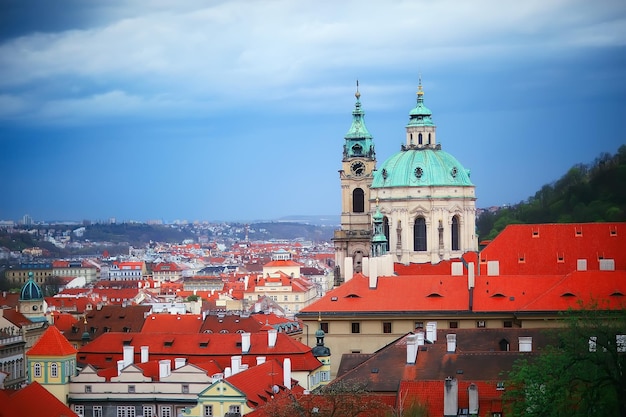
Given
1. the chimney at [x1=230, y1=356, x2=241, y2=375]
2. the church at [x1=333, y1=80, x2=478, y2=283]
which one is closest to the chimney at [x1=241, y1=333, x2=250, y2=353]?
the chimney at [x1=230, y1=356, x2=241, y2=375]

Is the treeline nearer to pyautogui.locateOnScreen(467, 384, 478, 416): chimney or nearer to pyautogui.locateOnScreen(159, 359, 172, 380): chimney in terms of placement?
pyautogui.locateOnScreen(159, 359, 172, 380): chimney

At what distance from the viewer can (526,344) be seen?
58.8 meters

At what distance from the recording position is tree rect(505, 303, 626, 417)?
4244 centimetres

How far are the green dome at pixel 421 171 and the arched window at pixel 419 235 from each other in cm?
271

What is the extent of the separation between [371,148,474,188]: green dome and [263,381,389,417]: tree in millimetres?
66048

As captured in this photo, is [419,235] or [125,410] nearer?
[125,410]

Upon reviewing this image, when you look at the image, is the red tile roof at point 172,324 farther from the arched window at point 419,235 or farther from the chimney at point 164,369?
the arched window at point 419,235

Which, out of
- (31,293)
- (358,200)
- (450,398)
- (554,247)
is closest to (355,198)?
(358,200)

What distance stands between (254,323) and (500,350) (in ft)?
118

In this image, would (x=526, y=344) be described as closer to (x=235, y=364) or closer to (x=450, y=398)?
(x=450, y=398)

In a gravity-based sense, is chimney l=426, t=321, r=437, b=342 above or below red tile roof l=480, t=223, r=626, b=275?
below

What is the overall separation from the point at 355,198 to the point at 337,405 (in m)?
85.1

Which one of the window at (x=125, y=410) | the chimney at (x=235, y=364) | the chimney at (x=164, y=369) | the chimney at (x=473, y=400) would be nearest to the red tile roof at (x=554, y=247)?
the chimney at (x=235, y=364)

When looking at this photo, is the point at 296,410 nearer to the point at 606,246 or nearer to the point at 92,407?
the point at 92,407
